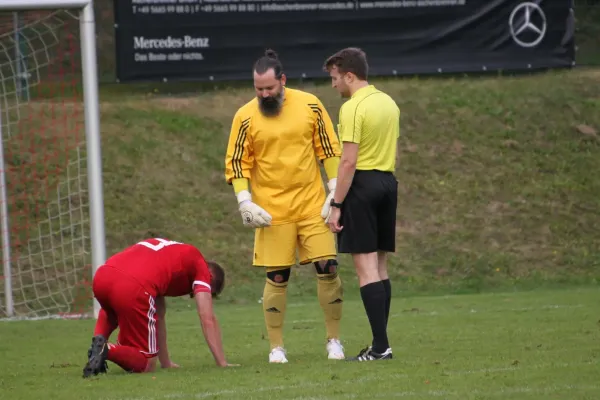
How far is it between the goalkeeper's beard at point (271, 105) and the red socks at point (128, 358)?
1897 millimetres

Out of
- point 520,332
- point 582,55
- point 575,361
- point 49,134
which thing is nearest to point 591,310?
point 520,332

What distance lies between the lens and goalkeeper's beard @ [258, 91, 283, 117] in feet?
27.7

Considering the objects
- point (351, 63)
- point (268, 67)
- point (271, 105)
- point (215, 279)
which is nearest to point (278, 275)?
point (215, 279)

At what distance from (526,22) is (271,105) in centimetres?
1222

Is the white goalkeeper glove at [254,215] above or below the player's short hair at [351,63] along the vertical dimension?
below

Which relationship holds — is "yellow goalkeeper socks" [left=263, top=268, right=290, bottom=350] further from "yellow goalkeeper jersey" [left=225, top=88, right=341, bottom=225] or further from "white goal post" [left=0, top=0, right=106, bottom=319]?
"white goal post" [left=0, top=0, right=106, bottom=319]

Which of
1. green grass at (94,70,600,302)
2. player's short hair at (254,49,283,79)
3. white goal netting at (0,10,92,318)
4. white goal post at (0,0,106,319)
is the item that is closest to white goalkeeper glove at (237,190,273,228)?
player's short hair at (254,49,283,79)

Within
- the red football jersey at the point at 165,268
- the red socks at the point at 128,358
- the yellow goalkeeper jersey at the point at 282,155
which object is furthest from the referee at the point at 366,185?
the red socks at the point at 128,358

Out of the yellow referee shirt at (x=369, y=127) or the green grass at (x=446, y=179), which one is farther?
the green grass at (x=446, y=179)

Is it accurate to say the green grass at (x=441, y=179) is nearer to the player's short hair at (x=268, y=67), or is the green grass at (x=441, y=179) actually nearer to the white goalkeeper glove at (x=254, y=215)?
the white goalkeeper glove at (x=254, y=215)

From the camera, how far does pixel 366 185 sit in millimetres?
8055

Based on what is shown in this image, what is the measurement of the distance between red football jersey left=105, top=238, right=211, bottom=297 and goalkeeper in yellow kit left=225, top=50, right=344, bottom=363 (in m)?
0.57

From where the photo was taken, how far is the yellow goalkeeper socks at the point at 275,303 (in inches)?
339

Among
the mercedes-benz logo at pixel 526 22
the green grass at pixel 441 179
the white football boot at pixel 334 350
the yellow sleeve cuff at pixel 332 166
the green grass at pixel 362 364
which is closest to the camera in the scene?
the green grass at pixel 362 364
